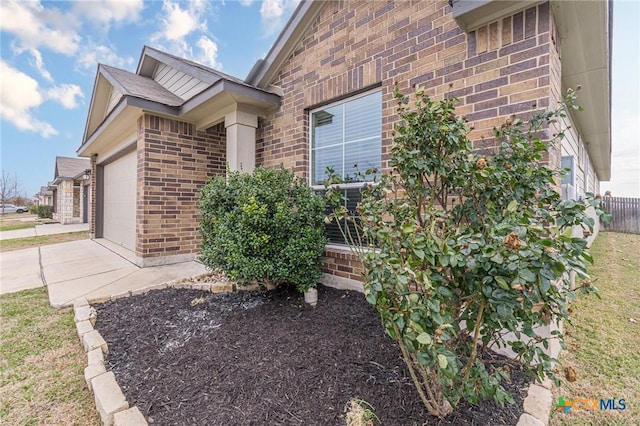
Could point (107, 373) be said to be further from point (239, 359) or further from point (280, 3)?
point (280, 3)

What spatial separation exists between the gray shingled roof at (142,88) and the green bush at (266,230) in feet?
10.7

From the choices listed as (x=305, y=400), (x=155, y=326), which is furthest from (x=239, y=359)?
(x=155, y=326)

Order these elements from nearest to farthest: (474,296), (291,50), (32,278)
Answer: (474,296), (291,50), (32,278)

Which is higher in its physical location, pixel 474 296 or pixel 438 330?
pixel 474 296

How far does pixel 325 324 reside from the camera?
3236mm

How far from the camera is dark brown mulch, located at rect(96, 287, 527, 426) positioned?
1987 mm

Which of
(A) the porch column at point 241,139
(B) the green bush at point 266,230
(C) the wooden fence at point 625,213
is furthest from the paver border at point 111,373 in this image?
(C) the wooden fence at point 625,213

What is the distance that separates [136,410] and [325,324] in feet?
5.99

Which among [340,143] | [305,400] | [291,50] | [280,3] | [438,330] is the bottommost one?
[305,400]

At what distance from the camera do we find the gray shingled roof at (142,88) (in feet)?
19.3

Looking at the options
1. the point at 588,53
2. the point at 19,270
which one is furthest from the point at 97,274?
the point at 588,53

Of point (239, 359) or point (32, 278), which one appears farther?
point (32, 278)

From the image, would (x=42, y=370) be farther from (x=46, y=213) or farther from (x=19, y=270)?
(x=46, y=213)

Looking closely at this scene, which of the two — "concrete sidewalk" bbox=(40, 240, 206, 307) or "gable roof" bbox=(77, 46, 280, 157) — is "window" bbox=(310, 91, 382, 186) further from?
"concrete sidewalk" bbox=(40, 240, 206, 307)
